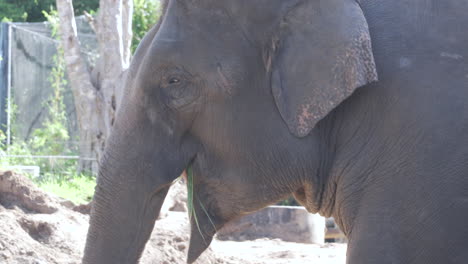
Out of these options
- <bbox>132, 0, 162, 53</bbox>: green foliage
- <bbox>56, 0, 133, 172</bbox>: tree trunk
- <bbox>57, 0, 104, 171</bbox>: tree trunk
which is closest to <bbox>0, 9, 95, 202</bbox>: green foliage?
<bbox>57, 0, 104, 171</bbox>: tree trunk

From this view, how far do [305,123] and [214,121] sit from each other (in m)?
0.39

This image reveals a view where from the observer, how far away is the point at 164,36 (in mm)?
Result: 3266

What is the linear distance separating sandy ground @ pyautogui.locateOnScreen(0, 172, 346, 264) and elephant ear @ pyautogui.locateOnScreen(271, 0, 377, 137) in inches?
119

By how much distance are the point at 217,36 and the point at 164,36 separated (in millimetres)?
231

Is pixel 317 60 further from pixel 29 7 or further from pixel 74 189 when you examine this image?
pixel 29 7

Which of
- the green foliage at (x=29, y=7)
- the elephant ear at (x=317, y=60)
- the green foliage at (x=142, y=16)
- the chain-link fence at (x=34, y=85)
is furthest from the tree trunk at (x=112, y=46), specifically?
the green foliage at (x=29, y=7)

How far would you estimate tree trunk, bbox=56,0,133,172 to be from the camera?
36.6 ft

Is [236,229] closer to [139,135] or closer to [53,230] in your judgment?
[53,230]

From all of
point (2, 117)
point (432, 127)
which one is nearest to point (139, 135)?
point (432, 127)

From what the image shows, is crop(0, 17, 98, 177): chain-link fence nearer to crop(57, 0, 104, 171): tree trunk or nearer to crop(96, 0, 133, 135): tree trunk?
crop(57, 0, 104, 171): tree trunk

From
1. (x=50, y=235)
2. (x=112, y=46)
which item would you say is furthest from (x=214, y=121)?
(x=112, y=46)

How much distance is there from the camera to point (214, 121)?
10.6ft

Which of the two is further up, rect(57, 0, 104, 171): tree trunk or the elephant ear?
the elephant ear

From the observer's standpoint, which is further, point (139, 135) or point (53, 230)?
point (53, 230)
